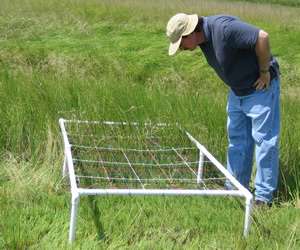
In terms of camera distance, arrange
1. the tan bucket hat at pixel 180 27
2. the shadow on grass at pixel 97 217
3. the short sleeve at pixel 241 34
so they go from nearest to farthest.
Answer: the shadow on grass at pixel 97 217
the short sleeve at pixel 241 34
the tan bucket hat at pixel 180 27

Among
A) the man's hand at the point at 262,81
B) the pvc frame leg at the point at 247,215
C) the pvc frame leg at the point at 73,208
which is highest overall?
the man's hand at the point at 262,81

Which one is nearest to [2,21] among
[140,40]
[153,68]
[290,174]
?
[140,40]

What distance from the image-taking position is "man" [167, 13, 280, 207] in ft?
7.63

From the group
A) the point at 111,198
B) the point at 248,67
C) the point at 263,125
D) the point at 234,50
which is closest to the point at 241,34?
the point at 234,50

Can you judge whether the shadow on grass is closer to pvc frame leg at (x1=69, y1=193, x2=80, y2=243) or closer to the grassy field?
the grassy field

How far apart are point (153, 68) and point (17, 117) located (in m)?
4.97

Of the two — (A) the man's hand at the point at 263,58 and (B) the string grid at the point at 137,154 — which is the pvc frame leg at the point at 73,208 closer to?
(B) the string grid at the point at 137,154

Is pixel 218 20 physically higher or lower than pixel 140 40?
higher

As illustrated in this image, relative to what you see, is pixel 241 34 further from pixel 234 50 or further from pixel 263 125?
pixel 263 125

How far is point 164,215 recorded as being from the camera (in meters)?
2.37

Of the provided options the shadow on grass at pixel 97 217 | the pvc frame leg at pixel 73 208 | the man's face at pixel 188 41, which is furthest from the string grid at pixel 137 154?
the pvc frame leg at pixel 73 208

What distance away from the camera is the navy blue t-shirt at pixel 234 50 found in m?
2.29

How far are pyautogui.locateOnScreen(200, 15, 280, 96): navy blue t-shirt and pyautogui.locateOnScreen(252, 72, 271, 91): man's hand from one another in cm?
4

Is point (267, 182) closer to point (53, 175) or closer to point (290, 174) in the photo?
point (290, 174)
